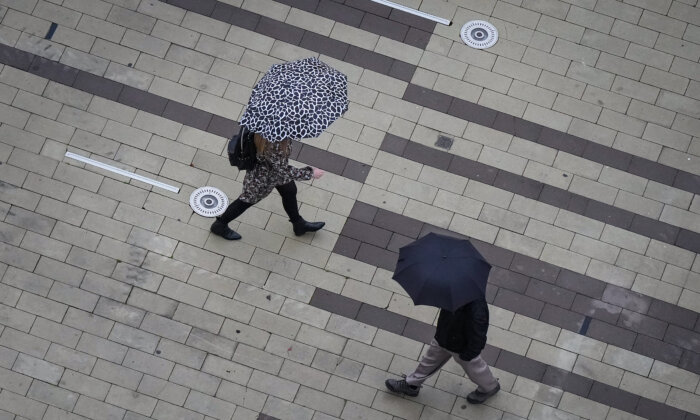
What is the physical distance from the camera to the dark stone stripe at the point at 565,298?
33.2 feet

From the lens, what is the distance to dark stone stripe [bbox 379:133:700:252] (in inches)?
416

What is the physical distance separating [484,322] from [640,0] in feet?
17.0

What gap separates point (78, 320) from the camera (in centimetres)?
988

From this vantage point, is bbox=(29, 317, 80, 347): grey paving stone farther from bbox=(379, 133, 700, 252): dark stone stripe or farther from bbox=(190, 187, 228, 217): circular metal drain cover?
bbox=(379, 133, 700, 252): dark stone stripe

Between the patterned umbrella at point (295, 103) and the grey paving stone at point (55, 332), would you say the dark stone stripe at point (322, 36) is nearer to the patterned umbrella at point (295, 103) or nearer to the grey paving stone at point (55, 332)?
the patterned umbrella at point (295, 103)

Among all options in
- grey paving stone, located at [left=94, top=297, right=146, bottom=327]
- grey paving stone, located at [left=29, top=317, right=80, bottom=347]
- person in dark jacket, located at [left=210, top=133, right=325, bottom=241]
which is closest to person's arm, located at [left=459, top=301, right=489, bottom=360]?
person in dark jacket, located at [left=210, top=133, right=325, bottom=241]

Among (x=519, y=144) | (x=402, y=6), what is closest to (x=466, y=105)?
(x=519, y=144)

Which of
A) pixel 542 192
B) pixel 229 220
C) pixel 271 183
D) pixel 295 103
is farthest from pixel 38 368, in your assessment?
pixel 542 192

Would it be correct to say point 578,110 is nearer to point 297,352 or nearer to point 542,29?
point 542,29

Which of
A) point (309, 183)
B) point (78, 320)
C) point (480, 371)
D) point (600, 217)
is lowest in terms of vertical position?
point (78, 320)

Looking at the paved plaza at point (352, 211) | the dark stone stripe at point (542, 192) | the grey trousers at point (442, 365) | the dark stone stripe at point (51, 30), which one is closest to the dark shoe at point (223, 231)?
the paved plaza at point (352, 211)

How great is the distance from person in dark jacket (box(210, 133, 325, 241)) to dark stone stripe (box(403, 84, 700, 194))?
1918 mm

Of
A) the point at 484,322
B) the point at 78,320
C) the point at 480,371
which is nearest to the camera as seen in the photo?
the point at 484,322

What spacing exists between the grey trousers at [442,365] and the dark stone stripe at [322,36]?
3.40 meters
